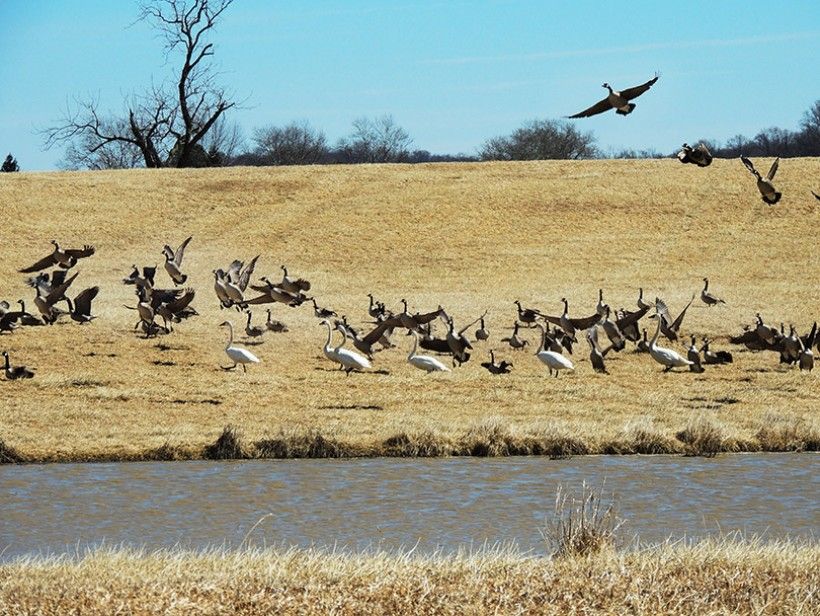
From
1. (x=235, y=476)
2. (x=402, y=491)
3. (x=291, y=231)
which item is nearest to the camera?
(x=402, y=491)

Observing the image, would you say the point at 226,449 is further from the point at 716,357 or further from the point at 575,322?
the point at 716,357

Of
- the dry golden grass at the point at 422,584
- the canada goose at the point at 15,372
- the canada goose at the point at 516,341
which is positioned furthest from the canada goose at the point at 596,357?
the dry golden grass at the point at 422,584

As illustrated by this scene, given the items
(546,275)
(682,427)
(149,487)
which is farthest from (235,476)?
(546,275)

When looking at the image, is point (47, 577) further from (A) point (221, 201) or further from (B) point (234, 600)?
(A) point (221, 201)

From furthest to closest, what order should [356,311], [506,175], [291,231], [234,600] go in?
[506,175], [291,231], [356,311], [234,600]

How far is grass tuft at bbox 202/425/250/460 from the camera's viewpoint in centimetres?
1706

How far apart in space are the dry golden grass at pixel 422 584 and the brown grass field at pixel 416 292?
25.0 ft

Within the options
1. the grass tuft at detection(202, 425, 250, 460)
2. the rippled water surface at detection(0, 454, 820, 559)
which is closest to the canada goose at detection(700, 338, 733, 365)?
the rippled water surface at detection(0, 454, 820, 559)

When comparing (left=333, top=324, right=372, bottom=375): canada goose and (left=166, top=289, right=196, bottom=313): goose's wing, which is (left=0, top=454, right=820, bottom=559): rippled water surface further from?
(left=166, top=289, right=196, bottom=313): goose's wing

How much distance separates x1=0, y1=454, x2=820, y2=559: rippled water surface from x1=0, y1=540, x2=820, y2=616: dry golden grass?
227 cm

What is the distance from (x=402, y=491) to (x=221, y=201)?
3678 cm

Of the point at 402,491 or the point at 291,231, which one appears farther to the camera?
the point at 291,231

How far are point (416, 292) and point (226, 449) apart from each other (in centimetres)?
1927

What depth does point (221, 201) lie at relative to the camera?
50.4 meters
